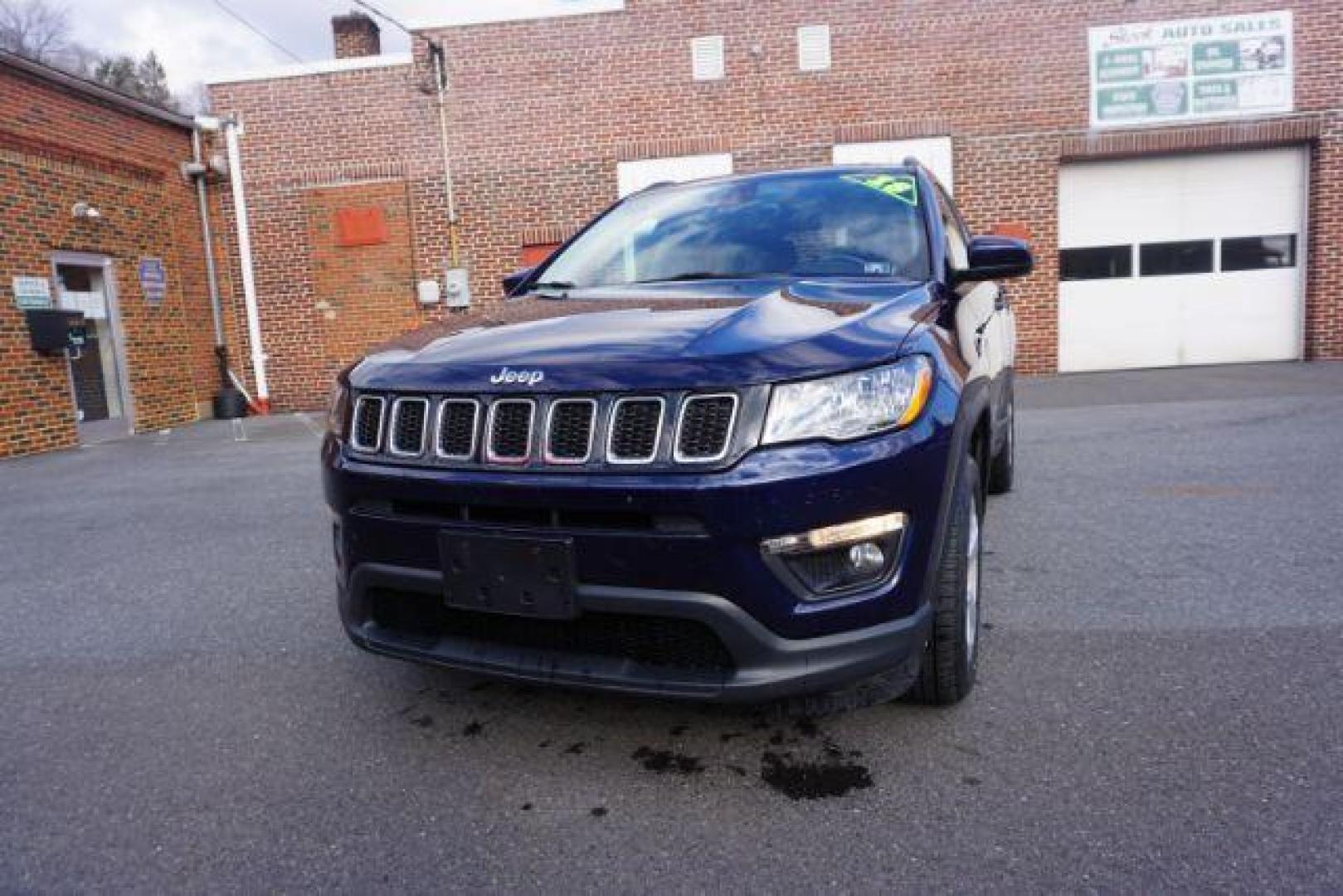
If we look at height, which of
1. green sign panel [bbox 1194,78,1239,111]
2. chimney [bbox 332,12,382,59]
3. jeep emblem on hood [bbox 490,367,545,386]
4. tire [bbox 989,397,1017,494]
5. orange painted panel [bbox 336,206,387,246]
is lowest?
tire [bbox 989,397,1017,494]

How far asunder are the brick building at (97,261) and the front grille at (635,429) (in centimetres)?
989

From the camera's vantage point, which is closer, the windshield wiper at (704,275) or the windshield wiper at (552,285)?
the windshield wiper at (704,275)

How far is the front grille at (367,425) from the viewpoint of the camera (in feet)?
7.54

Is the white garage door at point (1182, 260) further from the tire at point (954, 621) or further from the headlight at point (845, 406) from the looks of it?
the headlight at point (845, 406)

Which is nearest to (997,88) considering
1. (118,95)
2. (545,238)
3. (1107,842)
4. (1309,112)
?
(1309,112)

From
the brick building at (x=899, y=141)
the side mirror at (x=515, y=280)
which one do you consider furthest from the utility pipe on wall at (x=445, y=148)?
the side mirror at (x=515, y=280)

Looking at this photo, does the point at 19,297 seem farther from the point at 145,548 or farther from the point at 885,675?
the point at 885,675

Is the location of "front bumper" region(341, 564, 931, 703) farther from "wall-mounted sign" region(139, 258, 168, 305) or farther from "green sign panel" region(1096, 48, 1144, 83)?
"green sign panel" region(1096, 48, 1144, 83)

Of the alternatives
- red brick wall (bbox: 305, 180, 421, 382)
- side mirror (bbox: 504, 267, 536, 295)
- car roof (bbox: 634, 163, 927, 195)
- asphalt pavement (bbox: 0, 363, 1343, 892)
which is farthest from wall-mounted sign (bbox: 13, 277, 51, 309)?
car roof (bbox: 634, 163, 927, 195)

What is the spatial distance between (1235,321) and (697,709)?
42.1ft

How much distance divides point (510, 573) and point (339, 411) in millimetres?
826

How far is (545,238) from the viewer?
497 inches

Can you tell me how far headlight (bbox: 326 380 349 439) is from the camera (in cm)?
243

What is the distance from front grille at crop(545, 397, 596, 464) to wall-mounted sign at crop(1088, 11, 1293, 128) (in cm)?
1228
